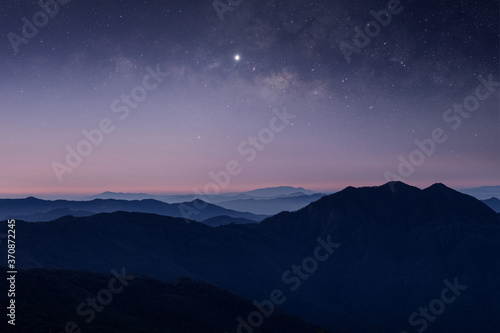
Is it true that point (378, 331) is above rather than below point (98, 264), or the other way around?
below

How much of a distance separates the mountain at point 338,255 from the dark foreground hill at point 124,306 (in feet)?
93.4

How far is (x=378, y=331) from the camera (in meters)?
103

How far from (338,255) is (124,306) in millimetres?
102426

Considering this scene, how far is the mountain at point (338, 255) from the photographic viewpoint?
106312 mm

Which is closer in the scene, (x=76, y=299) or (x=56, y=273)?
(x=76, y=299)

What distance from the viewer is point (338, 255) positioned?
481 ft

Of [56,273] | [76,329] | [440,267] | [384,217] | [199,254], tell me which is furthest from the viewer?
[384,217]

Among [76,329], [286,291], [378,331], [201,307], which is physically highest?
[76,329]

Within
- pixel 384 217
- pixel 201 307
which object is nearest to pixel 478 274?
pixel 384 217

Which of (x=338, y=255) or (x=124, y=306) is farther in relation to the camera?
(x=338, y=255)

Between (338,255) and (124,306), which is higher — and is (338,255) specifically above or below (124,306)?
below

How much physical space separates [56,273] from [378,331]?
77992 millimetres

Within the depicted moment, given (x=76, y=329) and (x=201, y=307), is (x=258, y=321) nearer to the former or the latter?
(x=201, y=307)

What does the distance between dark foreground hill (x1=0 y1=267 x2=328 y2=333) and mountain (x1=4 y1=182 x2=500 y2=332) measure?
28.5 m
